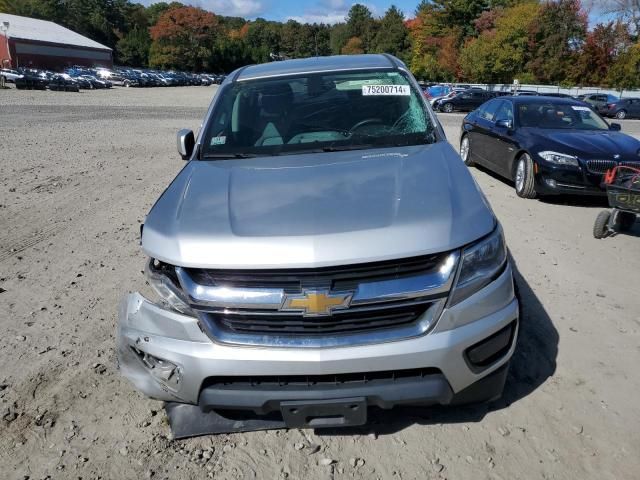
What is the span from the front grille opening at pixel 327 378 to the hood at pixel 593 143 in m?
6.13

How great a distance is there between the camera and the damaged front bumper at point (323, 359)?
2.36m

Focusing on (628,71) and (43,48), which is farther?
(43,48)

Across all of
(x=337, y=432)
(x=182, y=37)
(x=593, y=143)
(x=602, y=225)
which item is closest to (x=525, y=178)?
(x=593, y=143)

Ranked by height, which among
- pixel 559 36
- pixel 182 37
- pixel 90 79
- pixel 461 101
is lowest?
pixel 90 79

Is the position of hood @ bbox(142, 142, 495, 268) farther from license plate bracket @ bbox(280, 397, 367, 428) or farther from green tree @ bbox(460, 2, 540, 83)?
green tree @ bbox(460, 2, 540, 83)

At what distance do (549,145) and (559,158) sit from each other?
0.30 metres

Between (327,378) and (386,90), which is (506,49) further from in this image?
(327,378)

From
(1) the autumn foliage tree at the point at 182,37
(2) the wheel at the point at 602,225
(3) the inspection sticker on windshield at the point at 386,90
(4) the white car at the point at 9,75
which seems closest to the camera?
(3) the inspection sticker on windshield at the point at 386,90

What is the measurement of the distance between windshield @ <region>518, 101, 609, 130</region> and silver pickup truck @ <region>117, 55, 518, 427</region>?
6.66m

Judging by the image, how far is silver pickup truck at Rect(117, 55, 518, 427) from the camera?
2.37 metres

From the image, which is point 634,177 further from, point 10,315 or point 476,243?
point 10,315

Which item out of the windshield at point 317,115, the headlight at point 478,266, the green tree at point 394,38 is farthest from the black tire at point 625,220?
the green tree at point 394,38

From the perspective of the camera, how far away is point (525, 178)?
804 cm

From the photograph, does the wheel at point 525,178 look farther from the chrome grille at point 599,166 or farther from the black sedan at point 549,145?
the chrome grille at point 599,166
